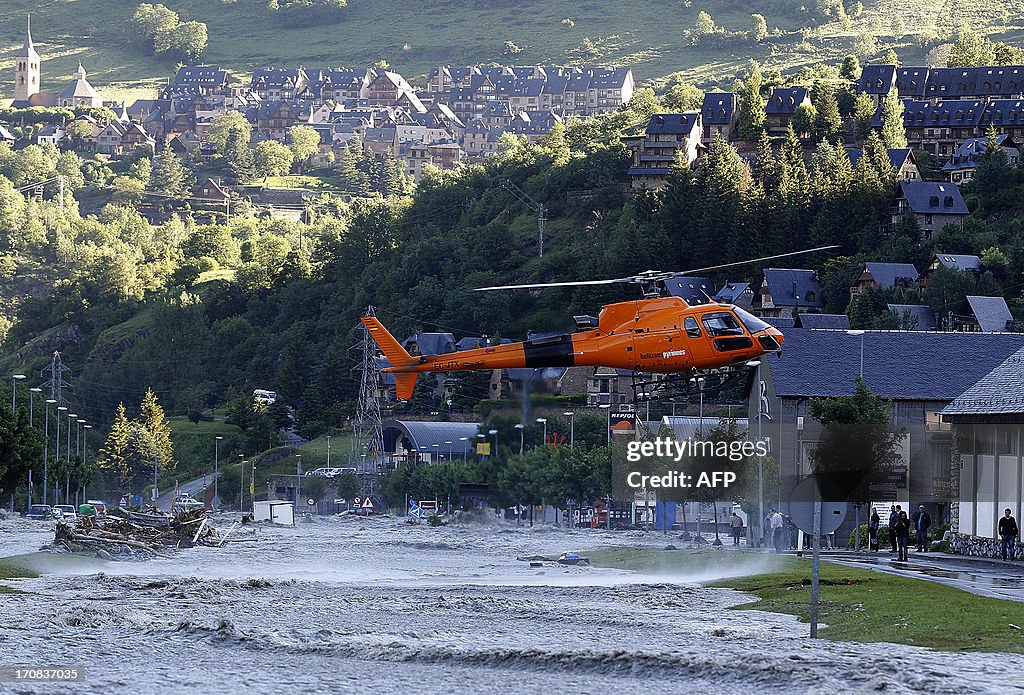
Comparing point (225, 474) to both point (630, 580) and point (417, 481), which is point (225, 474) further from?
point (630, 580)

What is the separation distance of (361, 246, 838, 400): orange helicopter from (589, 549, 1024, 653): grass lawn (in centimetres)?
585

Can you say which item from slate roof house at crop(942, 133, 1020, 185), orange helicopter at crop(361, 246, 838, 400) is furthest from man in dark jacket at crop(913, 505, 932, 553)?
slate roof house at crop(942, 133, 1020, 185)

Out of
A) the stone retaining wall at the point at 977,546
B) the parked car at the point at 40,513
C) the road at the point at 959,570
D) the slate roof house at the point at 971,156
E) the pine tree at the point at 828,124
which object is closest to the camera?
the road at the point at 959,570

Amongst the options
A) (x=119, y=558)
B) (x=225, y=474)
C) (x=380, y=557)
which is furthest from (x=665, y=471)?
(x=225, y=474)

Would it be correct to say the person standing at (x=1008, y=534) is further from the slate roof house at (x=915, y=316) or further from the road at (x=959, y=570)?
the slate roof house at (x=915, y=316)

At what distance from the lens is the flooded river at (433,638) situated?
33531 millimetres

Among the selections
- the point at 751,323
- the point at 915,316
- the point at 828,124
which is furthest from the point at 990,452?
the point at 828,124

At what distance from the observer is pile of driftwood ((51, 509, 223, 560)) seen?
73.8 metres

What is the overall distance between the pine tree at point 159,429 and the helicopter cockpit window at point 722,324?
132 m

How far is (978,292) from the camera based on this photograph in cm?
15000

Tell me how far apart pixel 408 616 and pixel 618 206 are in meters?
153

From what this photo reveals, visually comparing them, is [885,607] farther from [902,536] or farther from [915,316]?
[915,316]

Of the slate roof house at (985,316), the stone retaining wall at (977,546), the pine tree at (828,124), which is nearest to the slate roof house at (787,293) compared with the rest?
the slate roof house at (985,316)

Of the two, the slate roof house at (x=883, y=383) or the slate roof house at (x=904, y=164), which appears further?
the slate roof house at (x=904, y=164)
